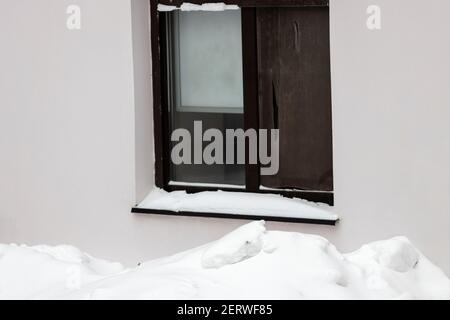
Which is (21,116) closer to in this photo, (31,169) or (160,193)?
(31,169)

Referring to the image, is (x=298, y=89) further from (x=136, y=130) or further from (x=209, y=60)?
(x=136, y=130)

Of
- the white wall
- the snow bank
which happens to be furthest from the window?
the snow bank

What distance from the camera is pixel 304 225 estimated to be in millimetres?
6551

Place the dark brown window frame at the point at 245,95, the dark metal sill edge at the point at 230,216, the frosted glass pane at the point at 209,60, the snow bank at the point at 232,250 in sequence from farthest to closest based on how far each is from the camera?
the frosted glass pane at the point at 209,60 < the dark brown window frame at the point at 245,95 < the dark metal sill edge at the point at 230,216 < the snow bank at the point at 232,250

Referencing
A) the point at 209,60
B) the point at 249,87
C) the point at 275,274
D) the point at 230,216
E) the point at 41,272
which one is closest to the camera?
the point at 275,274

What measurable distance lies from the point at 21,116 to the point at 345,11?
2067 mm

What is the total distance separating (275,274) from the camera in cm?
441

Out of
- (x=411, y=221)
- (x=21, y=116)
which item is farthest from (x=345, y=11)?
(x=21, y=116)

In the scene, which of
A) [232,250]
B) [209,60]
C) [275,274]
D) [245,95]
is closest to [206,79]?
[209,60]

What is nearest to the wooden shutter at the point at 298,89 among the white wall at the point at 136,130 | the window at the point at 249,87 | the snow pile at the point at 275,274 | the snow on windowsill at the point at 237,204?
the window at the point at 249,87

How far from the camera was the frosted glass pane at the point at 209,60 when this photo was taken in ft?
22.5

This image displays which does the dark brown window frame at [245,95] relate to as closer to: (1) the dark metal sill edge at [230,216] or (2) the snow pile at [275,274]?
(1) the dark metal sill edge at [230,216]

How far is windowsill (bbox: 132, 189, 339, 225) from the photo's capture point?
6.55 metres

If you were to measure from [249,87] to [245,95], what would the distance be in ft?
0.18
